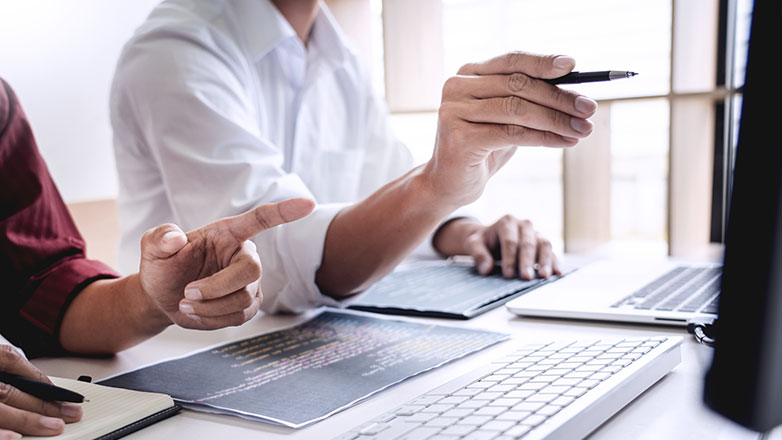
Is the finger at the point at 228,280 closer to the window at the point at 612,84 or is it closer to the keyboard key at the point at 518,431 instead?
the keyboard key at the point at 518,431

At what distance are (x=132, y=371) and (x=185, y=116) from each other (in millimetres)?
474

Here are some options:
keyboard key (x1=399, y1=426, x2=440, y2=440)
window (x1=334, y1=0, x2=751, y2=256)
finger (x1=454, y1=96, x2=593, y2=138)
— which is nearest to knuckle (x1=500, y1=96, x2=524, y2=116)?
finger (x1=454, y1=96, x2=593, y2=138)

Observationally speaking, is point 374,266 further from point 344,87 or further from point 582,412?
point 344,87

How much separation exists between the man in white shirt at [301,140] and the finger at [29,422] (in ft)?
1.40

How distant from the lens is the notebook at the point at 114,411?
497 mm

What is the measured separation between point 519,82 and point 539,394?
0.33 m

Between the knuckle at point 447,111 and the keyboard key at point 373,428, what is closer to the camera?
the keyboard key at point 373,428

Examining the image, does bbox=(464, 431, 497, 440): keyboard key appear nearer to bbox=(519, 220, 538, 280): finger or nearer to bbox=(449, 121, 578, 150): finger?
bbox=(449, 121, 578, 150): finger

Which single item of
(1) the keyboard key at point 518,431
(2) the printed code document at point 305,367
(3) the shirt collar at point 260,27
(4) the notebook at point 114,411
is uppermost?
(3) the shirt collar at point 260,27

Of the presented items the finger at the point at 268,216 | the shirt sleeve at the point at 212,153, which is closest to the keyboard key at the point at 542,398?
the finger at the point at 268,216

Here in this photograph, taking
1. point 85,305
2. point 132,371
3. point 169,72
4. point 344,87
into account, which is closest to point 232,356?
point 132,371

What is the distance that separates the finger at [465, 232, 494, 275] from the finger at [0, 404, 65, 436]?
0.72 metres

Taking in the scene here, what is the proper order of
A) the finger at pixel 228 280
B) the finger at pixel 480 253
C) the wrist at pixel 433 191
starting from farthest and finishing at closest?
the finger at pixel 480 253
the wrist at pixel 433 191
the finger at pixel 228 280

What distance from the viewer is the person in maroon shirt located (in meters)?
0.62
